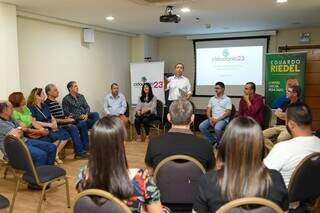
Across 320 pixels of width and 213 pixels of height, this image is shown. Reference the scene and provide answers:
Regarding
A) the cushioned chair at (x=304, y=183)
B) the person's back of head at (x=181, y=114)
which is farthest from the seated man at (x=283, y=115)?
the person's back of head at (x=181, y=114)

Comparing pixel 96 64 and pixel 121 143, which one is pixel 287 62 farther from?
pixel 121 143

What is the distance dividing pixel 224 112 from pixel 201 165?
13.5 ft

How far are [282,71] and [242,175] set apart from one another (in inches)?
239

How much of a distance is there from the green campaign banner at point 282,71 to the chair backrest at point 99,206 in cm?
605

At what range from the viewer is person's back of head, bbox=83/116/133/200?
4.90 ft

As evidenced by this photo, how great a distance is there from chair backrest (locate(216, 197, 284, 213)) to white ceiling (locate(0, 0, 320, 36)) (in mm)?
3981

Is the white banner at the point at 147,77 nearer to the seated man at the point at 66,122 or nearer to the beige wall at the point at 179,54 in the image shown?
the beige wall at the point at 179,54

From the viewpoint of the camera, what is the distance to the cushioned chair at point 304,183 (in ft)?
6.98

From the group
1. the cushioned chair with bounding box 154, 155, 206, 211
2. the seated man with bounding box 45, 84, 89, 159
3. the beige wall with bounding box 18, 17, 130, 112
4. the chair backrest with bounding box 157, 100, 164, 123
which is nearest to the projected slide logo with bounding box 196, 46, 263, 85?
the beige wall with bounding box 18, 17, 130, 112

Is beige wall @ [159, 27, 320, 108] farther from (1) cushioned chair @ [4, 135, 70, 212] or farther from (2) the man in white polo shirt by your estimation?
(1) cushioned chair @ [4, 135, 70, 212]

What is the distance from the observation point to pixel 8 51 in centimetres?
504

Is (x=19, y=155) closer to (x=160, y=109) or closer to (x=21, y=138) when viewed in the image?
(x=21, y=138)

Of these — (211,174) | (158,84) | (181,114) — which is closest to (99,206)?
(211,174)

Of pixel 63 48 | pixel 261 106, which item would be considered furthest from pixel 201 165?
pixel 63 48
